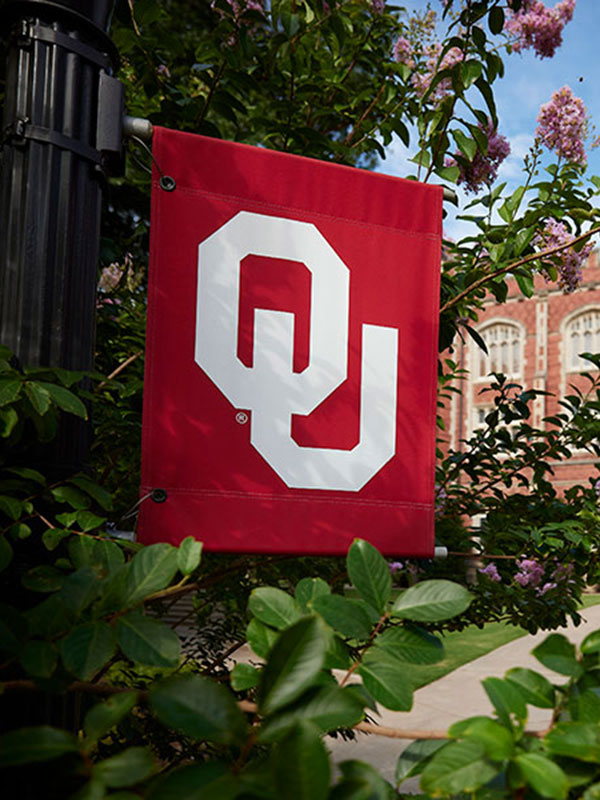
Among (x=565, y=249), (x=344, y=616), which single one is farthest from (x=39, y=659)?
(x=565, y=249)

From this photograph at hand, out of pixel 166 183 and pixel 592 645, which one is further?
pixel 166 183

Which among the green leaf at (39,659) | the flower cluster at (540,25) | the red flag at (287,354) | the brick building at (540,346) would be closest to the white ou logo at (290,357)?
the red flag at (287,354)

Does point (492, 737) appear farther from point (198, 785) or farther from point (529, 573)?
point (529, 573)

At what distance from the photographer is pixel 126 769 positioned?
1.62 ft

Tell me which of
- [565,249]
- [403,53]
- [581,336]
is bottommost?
[565,249]

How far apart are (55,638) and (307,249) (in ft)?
3.06

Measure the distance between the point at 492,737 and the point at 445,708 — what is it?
6802mm

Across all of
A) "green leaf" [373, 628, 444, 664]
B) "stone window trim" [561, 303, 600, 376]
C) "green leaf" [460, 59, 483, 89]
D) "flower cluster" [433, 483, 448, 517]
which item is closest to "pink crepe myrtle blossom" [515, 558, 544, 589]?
"flower cluster" [433, 483, 448, 517]

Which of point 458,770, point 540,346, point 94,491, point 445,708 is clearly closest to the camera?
point 458,770

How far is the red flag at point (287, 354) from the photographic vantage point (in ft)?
4.42

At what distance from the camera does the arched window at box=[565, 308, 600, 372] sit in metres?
26.0

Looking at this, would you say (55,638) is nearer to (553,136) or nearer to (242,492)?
(242,492)

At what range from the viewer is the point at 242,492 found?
4.49ft

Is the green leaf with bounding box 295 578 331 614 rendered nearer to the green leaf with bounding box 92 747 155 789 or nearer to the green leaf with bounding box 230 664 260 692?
the green leaf with bounding box 230 664 260 692
